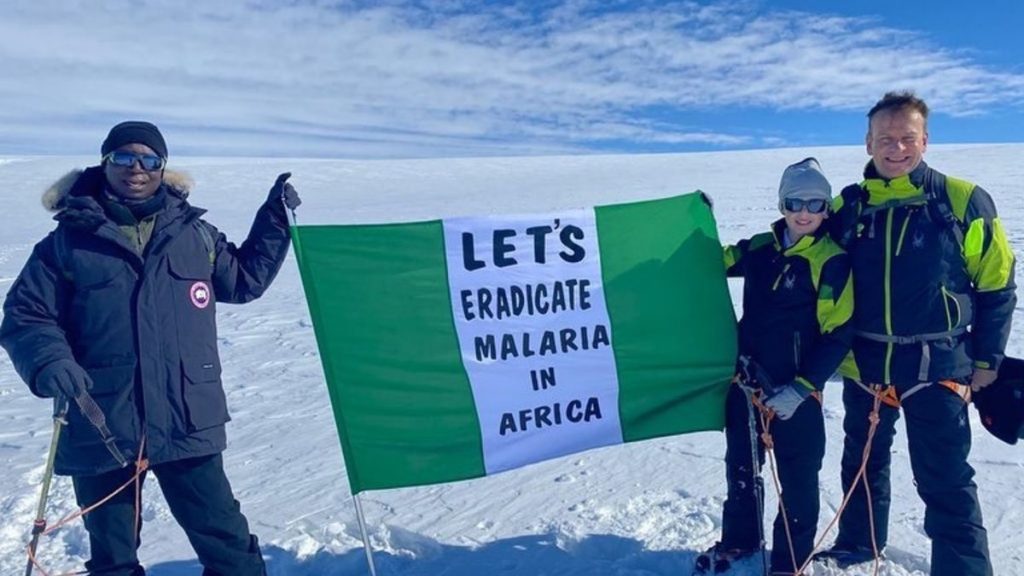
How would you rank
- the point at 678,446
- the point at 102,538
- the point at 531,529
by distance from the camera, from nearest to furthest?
the point at 102,538 < the point at 531,529 < the point at 678,446

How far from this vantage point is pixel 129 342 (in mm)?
2820

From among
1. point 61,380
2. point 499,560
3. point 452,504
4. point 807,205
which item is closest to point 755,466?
point 807,205

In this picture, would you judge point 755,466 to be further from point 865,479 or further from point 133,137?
point 133,137

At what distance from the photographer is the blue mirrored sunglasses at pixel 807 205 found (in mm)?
3143

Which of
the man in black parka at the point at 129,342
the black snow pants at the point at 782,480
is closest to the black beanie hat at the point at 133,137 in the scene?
the man in black parka at the point at 129,342

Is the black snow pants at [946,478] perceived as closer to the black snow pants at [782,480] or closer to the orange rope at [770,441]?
the black snow pants at [782,480]

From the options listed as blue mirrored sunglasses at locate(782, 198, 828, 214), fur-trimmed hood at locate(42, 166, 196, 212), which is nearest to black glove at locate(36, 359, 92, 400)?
fur-trimmed hood at locate(42, 166, 196, 212)

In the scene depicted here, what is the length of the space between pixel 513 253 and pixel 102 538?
2.01 metres

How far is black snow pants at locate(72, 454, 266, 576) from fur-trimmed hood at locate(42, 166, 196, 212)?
1.02 m

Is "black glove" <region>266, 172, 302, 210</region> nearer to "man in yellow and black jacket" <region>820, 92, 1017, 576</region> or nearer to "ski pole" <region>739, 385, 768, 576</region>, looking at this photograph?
"ski pole" <region>739, 385, 768, 576</region>

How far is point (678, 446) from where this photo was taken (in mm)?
4812

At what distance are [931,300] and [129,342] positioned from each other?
2981 mm

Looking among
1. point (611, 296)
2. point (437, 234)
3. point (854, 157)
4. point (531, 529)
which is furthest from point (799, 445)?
point (854, 157)

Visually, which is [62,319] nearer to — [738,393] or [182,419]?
[182,419]
